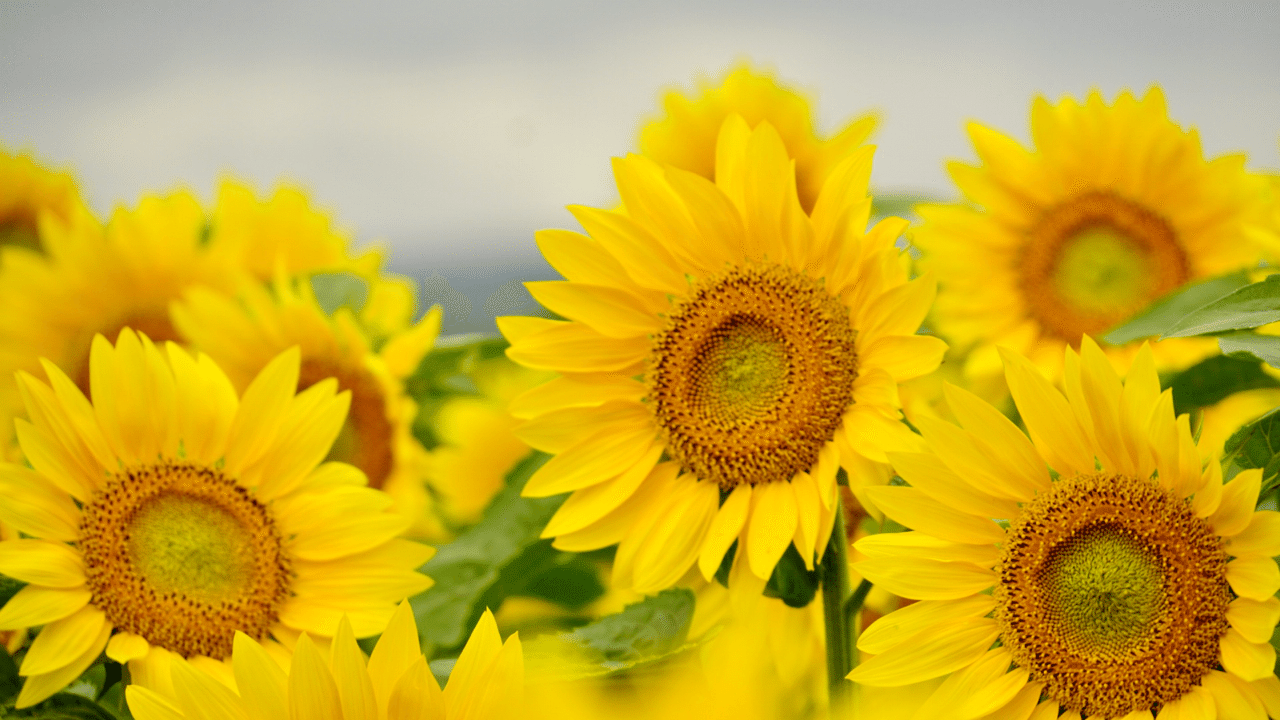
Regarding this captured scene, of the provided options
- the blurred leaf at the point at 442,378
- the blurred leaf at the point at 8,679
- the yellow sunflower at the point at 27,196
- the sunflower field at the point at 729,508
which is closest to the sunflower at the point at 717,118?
the sunflower field at the point at 729,508

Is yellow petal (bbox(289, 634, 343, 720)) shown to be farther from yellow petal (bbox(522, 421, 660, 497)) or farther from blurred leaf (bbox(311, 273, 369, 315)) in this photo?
blurred leaf (bbox(311, 273, 369, 315))

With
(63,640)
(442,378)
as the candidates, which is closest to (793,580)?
(63,640)

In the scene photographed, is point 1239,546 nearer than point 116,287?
Yes

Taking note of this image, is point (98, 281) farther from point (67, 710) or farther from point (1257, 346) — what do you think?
point (1257, 346)

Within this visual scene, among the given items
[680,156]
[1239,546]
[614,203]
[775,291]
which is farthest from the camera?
[680,156]

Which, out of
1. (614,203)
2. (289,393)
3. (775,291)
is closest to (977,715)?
(775,291)

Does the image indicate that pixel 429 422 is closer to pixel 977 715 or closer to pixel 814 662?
pixel 814 662

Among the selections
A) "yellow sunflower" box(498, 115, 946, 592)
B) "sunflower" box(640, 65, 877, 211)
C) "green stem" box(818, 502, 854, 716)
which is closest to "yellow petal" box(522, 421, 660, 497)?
"yellow sunflower" box(498, 115, 946, 592)
